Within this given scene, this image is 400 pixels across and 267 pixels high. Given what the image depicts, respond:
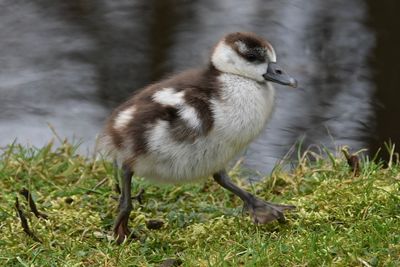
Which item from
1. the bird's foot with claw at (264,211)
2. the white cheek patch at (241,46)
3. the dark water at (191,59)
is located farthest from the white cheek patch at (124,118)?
the dark water at (191,59)

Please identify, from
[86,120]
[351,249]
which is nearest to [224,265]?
[351,249]

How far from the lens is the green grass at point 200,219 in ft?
15.2

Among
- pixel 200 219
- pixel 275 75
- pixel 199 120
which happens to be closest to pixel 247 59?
pixel 275 75

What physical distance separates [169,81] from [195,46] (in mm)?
4135

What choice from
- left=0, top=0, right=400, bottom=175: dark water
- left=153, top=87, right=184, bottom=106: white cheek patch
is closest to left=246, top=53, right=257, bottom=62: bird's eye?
left=153, top=87, right=184, bottom=106: white cheek patch

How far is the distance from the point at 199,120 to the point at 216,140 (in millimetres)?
130

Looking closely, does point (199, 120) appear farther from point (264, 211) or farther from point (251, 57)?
point (264, 211)

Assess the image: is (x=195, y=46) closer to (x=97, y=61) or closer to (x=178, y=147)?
(x=97, y=61)

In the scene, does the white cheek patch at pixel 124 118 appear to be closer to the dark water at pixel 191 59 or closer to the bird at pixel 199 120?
the bird at pixel 199 120

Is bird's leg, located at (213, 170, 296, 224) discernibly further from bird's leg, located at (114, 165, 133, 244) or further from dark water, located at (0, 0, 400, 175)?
dark water, located at (0, 0, 400, 175)

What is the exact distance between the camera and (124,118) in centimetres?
501

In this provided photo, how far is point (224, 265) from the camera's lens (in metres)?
4.51

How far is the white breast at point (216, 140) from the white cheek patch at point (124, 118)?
15 centimetres

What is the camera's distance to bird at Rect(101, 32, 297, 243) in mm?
4895
